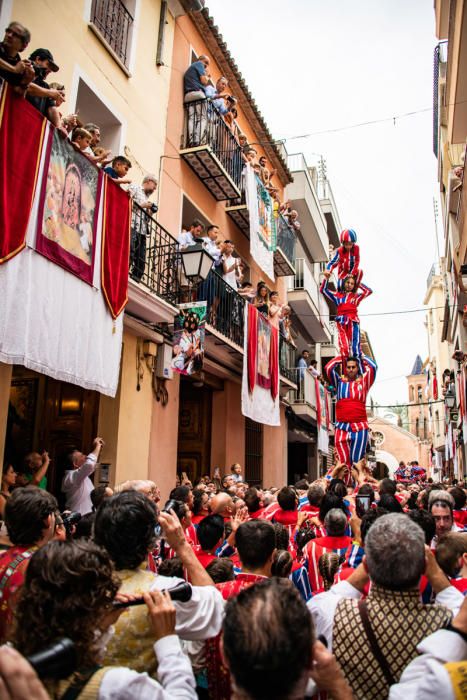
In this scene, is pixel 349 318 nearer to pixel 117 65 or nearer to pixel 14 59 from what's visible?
pixel 117 65

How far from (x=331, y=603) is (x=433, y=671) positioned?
29.9 inches

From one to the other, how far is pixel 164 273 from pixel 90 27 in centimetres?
381

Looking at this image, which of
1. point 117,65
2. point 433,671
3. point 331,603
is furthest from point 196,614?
point 117,65

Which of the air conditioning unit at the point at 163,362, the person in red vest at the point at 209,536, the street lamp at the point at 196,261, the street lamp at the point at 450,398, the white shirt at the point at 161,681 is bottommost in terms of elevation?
the white shirt at the point at 161,681

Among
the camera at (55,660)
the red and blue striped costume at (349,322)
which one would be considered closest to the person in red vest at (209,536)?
the camera at (55,660)

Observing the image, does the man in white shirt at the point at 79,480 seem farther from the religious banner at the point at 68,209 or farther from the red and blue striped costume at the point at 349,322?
the red and blue striped costume at the point at 349,322

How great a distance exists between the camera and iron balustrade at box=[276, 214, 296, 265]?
1575 cm

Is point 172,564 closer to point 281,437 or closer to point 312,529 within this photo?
point 312,529

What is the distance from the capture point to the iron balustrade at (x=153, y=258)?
835cm

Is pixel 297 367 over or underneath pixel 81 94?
underneath

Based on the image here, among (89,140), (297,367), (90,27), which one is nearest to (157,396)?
(89,140)

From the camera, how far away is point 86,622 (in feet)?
5.74

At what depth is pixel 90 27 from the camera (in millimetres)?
8492

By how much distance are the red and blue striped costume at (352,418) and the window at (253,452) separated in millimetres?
5454
